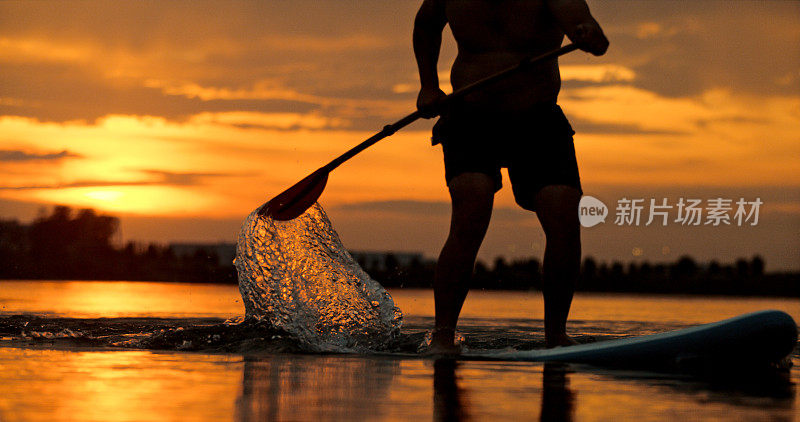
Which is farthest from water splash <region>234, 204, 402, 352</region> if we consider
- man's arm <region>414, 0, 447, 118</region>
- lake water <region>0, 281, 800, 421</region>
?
man's arm <region>414, 0, 447, 118</region>

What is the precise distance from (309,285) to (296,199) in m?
0.60

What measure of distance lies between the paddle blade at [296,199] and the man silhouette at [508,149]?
38.9 inches

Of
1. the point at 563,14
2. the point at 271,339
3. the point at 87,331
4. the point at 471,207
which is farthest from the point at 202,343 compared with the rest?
the point at 563,14

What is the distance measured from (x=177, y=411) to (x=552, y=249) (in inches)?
92.1

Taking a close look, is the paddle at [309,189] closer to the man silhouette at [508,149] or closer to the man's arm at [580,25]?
the man silhouette at [508,149]

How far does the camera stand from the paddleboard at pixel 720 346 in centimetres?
404

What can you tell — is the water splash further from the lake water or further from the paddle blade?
the lake water

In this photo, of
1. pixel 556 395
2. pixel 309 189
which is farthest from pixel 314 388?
pixel 309 189

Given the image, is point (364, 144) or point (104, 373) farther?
point (364, 144)

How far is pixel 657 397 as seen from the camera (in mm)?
3150

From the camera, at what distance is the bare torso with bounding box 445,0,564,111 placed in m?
4.67

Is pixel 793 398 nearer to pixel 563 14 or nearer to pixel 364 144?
pixel 563 14

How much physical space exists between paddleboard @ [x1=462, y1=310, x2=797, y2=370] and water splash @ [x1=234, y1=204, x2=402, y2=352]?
1.79 metres

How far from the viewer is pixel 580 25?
442 centimetres
